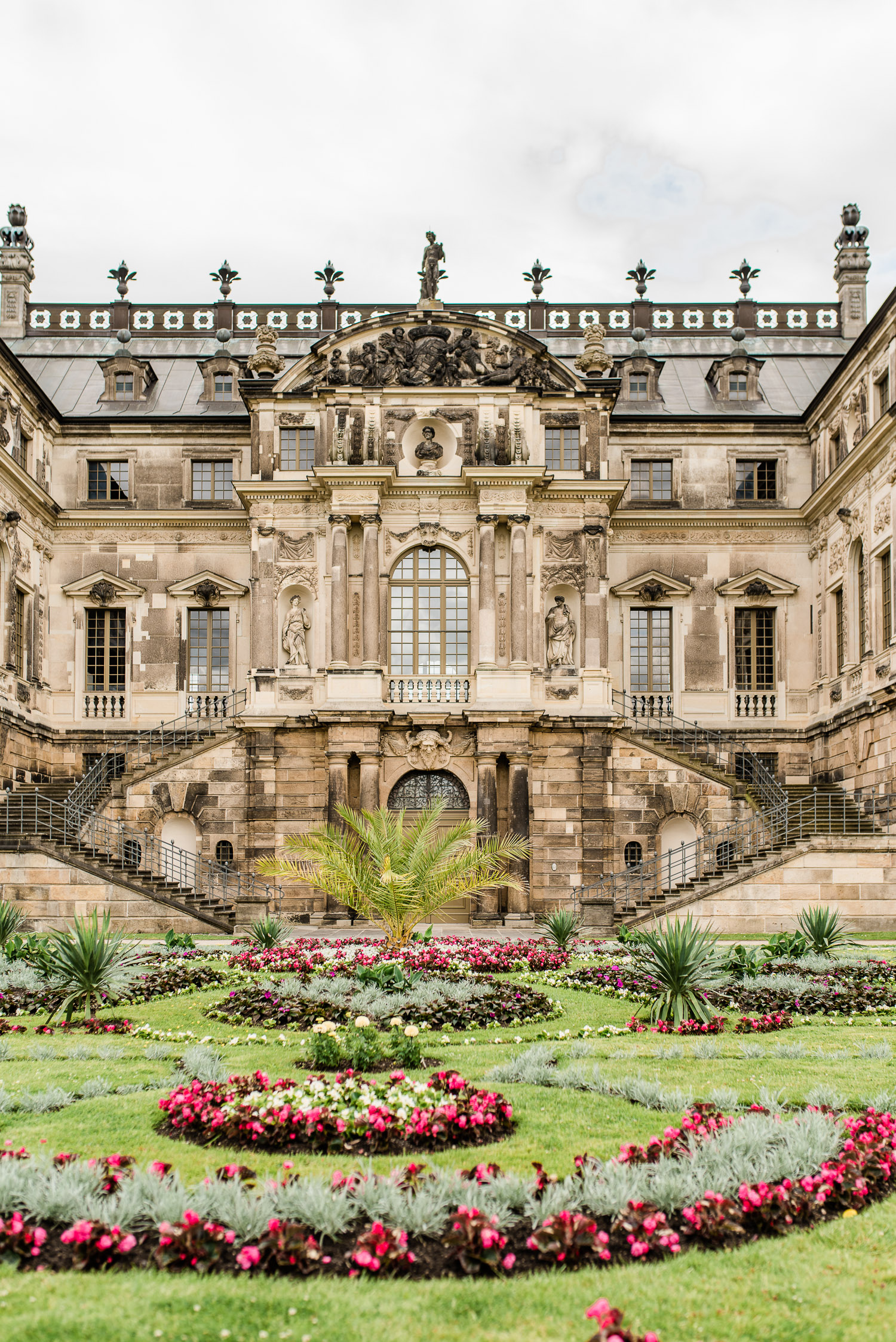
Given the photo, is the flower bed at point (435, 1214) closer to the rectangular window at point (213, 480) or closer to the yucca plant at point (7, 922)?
the yucca plant at point (7, 922)

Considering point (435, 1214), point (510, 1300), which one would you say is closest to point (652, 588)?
point (435, 1214)

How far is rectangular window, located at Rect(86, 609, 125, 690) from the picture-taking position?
3797 centimetres

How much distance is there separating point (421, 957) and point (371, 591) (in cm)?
1625

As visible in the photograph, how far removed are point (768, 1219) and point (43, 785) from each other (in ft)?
101

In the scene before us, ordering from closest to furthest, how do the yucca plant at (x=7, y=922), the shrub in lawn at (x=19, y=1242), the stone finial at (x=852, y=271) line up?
1. the shrub in lawn at (x=19, y=1242)
2. the yucca plant at (x=7, y=922)
3. the stone finial at (x=852, y=271)

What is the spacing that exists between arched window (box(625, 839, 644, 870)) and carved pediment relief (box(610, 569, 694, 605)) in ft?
28.1

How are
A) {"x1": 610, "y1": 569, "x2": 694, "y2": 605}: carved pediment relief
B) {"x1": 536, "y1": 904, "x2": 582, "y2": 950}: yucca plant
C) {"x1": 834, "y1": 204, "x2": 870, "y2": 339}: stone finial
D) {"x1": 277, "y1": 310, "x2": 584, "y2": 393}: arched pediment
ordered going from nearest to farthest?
{"x1": 536, "y1": 904, "x2": 582, "y2": 950}: yucca plant, {"x1": 277, "y1": 310, "x2": 584, "y2": 393}: arched pediment, {"x1": 610, "y1": 569, "x2": 694, "y2": 605}: carved pediment relief, {"x1": 834, "y1": 204, "x2": 870, "y2": 339}: stone finial

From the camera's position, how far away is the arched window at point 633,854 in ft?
109

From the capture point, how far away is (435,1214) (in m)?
6.96

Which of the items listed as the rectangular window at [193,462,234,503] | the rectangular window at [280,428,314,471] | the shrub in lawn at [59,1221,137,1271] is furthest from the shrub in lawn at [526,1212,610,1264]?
the rectangular window at [193,462,234,503]

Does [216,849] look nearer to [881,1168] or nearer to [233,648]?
[233,648]

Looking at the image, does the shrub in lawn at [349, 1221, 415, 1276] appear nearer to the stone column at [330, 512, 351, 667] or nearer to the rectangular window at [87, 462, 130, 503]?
the stone column at [330, 512, 351, 667]

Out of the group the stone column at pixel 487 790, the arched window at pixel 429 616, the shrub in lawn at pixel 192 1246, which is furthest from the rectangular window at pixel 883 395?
the shrub in lawn at pixel 192 1246

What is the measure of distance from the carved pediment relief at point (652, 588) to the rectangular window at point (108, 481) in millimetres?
16450
